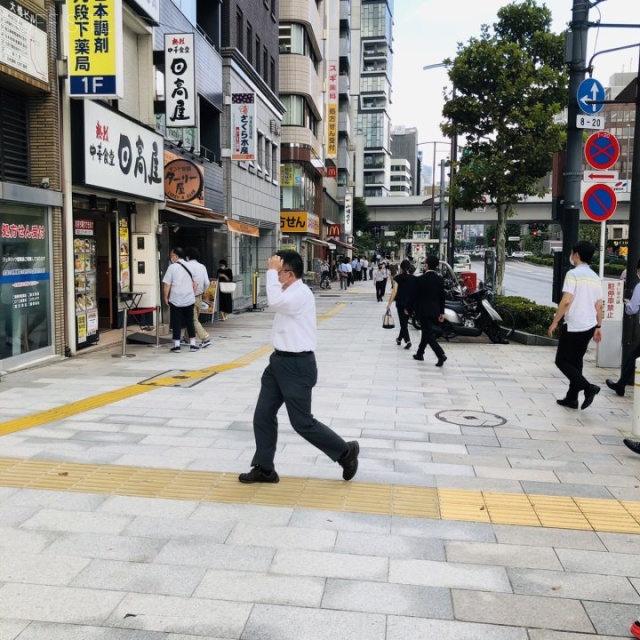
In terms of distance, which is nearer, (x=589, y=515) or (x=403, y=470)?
(x=589, y=515)

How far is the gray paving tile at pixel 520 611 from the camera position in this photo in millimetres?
3172

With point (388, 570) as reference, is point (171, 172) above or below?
above

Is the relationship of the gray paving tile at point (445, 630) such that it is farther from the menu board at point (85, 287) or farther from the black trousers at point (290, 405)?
the menu board at point (85, 287)

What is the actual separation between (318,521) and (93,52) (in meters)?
8.63

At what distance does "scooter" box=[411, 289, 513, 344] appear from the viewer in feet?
45.3

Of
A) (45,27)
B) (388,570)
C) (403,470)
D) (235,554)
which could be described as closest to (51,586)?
(235,554)

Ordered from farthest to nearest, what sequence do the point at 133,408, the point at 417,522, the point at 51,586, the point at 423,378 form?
1. the point at 423,378
2. the point at 133,408
3. the point at 417,522
4. the point at 51,586

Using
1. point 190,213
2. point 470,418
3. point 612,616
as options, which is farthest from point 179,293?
point 612,616

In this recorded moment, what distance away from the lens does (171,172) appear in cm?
1506

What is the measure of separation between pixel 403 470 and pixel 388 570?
1.79 metres

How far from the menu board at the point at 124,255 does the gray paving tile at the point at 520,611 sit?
1168 centimetres

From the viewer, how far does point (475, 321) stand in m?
14.3

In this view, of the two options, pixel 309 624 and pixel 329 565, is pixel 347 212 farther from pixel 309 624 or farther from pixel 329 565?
pixel 309 624

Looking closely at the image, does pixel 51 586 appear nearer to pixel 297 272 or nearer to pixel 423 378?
pixel 297 272
